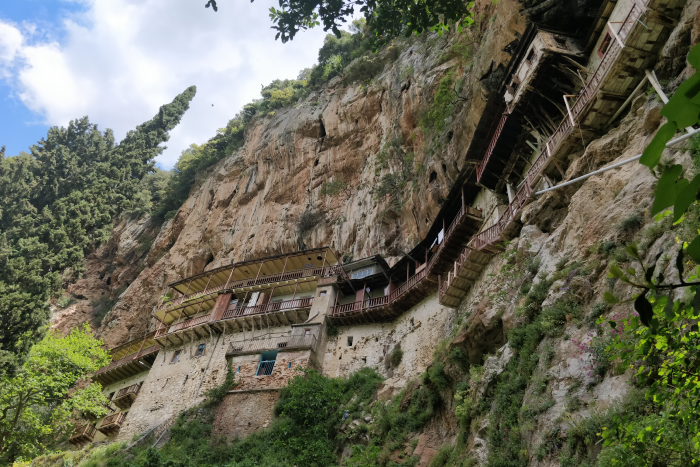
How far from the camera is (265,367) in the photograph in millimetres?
25031

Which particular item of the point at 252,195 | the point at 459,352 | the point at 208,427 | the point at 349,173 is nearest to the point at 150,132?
the point at 252,195

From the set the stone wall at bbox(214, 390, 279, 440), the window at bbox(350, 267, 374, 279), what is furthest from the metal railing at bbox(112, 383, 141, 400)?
the window at bbox(350, 267, 374, 279)

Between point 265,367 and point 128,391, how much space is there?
12.3 meters

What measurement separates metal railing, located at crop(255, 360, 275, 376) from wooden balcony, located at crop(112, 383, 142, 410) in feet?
35.6

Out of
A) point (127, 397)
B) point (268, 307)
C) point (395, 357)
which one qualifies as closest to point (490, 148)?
point (395, 357)

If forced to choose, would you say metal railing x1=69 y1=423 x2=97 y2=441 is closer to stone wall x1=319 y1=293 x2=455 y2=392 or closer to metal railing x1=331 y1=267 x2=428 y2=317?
stone wall x1=319 y1=293 x2=455 y2=392

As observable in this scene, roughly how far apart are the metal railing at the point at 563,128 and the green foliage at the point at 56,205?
21.8 meters

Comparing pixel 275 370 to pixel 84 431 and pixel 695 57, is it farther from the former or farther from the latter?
pixel 695 57

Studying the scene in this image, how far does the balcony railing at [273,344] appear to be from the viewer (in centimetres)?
2477

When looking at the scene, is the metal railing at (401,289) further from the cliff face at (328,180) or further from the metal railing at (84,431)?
the metal railing at (84,431)

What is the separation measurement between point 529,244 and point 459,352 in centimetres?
398

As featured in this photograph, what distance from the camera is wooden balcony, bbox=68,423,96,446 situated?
1147 inches

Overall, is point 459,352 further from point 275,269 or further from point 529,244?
point 275,269

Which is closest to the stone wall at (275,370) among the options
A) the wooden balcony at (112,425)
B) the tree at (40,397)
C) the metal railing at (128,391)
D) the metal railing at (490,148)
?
the tree at (40,397)
